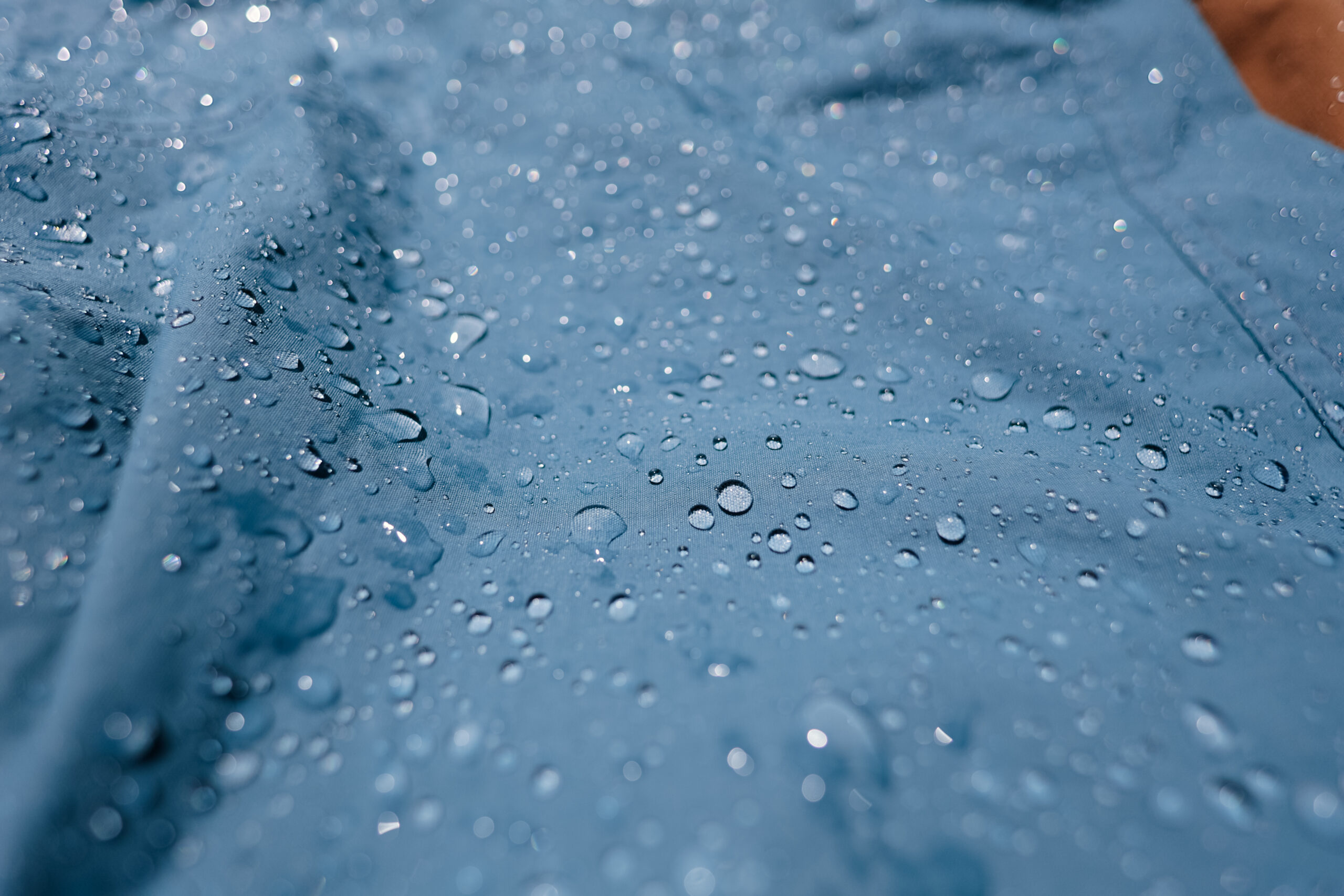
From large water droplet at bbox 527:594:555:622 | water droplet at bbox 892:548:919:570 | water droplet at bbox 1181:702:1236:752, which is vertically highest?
water droplet at bbox 1181:702:1236:752

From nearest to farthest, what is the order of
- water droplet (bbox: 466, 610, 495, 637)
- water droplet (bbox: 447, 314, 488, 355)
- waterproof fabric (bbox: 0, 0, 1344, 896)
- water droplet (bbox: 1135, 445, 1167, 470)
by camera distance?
waterproof fabric (bbox: 0, 0, 1344, 896) → water droplet (bbox: 466, 610, 495, 637) → water droplet (bbox: 1135, 445, 1167, 470) → water droplet (bbox: 447, 314, 488, 355)

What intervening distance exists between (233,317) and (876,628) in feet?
2.17

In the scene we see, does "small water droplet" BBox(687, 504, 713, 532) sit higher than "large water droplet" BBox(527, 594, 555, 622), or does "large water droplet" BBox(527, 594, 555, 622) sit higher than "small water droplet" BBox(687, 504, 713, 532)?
"small water droplet" BBox(687, 504, 713, 532)

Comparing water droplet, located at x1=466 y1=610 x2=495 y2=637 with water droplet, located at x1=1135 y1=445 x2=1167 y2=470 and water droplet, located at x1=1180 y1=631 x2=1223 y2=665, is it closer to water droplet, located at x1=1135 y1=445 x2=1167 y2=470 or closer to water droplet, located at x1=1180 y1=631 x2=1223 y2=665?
water droplet, located at x1=1180 y1=631 x2=1223 y2=665

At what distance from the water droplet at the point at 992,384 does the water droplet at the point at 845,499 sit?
22 centimetres

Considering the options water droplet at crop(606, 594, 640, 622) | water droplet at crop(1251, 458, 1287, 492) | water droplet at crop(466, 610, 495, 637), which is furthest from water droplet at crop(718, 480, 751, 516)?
water droplet at crop(1251, 458, 1287, 492)

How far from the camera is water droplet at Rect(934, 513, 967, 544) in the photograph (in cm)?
62

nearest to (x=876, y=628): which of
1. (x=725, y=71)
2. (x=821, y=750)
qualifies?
(x=821, y=750)

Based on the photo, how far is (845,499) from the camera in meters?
0.65

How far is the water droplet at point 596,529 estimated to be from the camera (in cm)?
63

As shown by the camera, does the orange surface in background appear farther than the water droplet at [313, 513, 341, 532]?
Yes

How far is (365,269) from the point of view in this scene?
79cm

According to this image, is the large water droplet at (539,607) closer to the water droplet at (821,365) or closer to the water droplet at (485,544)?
the water droplet at (485,544)

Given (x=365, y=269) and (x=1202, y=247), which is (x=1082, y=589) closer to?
(x=1202, y=247)
